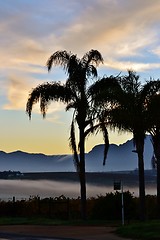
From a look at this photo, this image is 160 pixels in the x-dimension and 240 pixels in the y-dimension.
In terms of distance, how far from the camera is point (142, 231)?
22828 millimetres

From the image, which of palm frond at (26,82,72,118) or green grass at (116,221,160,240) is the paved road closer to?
green grass at (116,221,160,240)

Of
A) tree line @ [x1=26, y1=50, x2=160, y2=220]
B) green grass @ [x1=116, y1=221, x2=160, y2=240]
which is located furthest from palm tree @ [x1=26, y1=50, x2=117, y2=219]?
green grass @ [x1=116, y1=221, x2=160, y2=240]

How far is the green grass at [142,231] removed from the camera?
21.6m

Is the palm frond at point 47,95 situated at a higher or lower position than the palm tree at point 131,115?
higher

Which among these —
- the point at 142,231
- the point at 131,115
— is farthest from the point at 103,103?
the point at 142,231

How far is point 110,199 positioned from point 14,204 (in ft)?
25.1

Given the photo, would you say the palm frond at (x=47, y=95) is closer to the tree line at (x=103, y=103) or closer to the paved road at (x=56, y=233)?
the tree line at (x=103, y=103)

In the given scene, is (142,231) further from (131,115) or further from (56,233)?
(131,115)

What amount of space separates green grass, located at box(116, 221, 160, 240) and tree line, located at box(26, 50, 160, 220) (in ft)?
19.5

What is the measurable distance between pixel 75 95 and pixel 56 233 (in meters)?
11.0

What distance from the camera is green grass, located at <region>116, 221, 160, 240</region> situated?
21594mm

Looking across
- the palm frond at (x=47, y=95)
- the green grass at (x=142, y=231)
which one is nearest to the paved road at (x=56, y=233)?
the green grass at (x=142, y=231)

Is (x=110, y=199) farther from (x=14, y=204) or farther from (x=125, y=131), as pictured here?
(x=14, y=204)

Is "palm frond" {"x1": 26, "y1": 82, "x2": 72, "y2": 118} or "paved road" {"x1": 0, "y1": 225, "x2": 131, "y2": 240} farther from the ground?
"palm frond" {"x1": 26, "y1": 82, "x2": 72, "y2": 118}
